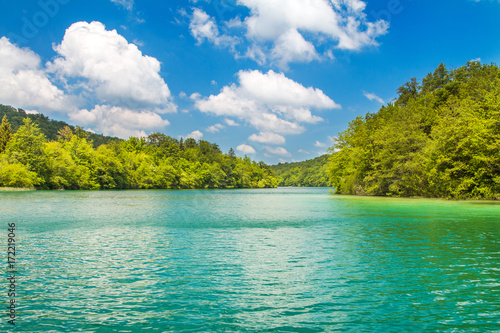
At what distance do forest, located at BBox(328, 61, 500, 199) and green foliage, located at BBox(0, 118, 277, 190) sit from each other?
80.4 metres

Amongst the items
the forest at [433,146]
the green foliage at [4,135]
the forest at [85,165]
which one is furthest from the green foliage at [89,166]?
the forest at [433,146]

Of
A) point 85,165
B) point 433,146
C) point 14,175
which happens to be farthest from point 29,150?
point 433,146

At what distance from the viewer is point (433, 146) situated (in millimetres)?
55344

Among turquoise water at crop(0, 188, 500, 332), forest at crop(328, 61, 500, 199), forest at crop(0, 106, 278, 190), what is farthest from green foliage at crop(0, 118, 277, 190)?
turquoise water at crop(0, 188, 500, 332)

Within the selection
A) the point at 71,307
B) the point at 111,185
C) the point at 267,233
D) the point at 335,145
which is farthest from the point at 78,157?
the point at 71,307

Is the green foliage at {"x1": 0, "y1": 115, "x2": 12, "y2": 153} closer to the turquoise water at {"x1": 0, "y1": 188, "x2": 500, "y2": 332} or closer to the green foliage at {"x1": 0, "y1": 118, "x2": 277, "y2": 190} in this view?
the green foliage at {"x1": 0, "y1": 118, "x2": 277, "y2": 190}

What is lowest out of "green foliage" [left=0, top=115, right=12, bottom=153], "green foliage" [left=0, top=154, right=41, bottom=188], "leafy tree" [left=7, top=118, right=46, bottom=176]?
"green foliage" [left=0, top=154, right=41, bottom=188]

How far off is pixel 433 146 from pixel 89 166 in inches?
4232

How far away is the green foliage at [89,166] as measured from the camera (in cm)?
9600

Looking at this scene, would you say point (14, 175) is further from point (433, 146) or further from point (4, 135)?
point (433, 146)

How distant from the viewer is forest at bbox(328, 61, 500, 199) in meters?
50.1

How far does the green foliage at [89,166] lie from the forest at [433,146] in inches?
3166

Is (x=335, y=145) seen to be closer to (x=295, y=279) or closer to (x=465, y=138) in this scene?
(x=465, y=138)

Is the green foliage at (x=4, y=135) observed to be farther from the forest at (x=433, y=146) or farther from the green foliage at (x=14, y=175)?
the forest at (x=433, y=146)
